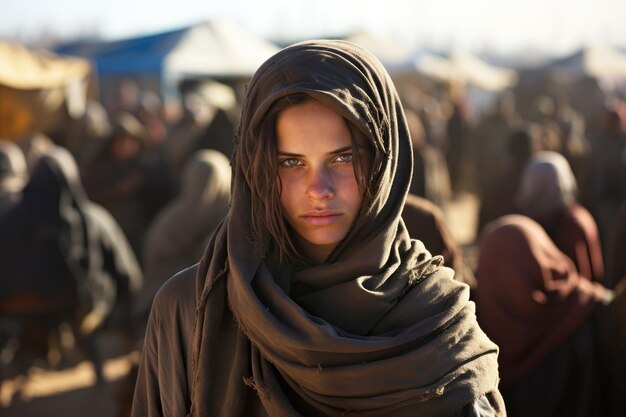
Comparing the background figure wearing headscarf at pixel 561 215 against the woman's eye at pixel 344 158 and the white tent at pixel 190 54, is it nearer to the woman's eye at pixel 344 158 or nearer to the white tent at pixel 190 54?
the woman's eye at pixel 344 158

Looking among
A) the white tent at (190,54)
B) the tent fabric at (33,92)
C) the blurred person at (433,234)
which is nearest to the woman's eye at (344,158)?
the blurred person at (433,234)

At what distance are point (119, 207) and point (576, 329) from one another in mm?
5096

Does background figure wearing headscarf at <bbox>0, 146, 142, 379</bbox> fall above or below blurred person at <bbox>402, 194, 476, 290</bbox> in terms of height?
below

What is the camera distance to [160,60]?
1252 cm

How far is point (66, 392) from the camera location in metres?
6.71

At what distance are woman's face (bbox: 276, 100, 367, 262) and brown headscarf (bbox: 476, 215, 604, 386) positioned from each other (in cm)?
208

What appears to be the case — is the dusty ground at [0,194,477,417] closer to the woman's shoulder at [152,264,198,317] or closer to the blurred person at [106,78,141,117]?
the woman's shoulder at [152,264,198,317]

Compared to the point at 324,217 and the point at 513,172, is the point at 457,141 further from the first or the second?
the point at 324,217

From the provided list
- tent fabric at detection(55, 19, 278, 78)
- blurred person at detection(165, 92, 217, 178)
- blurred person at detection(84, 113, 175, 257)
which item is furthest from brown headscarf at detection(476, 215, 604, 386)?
tent fabric at detection(55, 19, 278, 78)

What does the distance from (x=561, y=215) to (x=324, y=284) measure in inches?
129

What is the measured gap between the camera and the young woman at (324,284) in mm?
1812

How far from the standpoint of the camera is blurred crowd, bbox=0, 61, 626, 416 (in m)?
3.82

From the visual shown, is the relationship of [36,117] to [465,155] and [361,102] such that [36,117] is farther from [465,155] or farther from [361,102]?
[361,102]

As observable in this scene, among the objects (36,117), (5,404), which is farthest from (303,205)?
(36,117)
